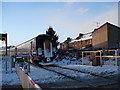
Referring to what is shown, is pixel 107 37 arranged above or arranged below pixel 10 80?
above

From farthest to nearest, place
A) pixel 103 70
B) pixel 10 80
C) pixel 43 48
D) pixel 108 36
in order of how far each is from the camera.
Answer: pixel 108 36
pixel 43 48
pixel 103 70
pixel 10 80

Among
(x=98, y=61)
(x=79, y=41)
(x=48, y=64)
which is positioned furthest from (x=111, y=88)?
(x=79, y=41)

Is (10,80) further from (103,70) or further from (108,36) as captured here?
(108,36)

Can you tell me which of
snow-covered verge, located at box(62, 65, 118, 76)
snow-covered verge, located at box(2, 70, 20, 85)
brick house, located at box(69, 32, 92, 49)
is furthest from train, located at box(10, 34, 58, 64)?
brick house, located at box(69, 32, 92, 49)

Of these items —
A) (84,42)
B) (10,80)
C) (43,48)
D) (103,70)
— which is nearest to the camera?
(10,80)

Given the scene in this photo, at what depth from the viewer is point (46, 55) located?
82.0ft

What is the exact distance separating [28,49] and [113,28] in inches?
1261

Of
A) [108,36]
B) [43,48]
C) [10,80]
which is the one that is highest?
[108,36]

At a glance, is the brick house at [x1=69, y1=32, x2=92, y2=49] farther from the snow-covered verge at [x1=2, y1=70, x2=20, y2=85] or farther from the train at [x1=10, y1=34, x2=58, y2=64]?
the snow-covered verge at [x1=2, y1=70, x2=20, y2=85]

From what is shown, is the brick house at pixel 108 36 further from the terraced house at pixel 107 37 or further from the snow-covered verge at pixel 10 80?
the snow-covered verge at pixel 10 80

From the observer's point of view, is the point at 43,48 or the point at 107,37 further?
the point at 107,37

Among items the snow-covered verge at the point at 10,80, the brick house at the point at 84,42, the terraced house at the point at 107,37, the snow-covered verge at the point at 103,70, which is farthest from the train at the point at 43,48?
the brick house at the point at 84,42

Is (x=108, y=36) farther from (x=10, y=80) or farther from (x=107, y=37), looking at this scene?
(x=10, y=80)

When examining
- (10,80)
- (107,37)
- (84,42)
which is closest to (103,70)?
(10,80)
